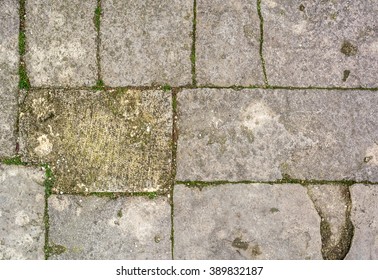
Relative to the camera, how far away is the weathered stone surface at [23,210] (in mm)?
3340

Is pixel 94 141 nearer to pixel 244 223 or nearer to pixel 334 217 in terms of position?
pixel 244 223

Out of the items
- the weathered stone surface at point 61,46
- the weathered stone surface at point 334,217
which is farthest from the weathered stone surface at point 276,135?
the weathered stone surface at point 61,46

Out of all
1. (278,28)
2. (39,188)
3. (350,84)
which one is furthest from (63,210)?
(350,84)

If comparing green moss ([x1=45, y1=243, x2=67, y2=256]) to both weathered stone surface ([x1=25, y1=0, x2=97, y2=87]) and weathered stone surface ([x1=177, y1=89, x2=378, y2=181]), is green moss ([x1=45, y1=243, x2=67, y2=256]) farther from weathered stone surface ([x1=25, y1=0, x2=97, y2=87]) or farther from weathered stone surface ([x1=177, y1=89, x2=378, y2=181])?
weathered stone surface ([x1=25, y1=0, x2=97, y2=87])

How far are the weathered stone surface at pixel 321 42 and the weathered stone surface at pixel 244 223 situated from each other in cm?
89

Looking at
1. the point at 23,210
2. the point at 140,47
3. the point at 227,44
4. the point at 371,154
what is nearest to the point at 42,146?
the point at 23,210

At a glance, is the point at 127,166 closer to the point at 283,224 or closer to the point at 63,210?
the point at 63,210

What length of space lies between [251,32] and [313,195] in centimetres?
134

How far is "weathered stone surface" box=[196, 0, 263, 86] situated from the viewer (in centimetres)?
338

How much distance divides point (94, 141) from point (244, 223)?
1297mm

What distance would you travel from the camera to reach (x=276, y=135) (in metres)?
3.38

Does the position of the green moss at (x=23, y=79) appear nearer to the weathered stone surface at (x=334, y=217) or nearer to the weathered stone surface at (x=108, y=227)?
the weathered stone surface at (x=108, y=227)

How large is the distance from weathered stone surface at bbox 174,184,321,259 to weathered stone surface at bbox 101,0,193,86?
0.88 m

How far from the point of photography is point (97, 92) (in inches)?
133
